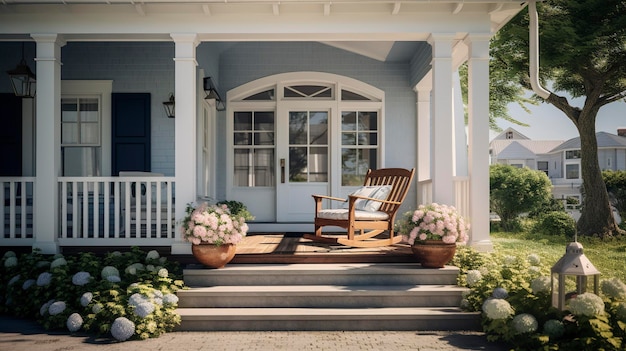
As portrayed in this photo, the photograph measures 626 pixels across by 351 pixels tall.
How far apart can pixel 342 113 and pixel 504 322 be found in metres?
5.13

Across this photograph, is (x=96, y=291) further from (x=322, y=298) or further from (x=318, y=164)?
Answer: (x=318, y=164)

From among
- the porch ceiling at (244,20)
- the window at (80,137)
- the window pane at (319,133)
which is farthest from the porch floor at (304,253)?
the window pane at (319,133)

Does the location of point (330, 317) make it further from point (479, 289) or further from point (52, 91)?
point (52, 91)

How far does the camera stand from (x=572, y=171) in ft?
91.0

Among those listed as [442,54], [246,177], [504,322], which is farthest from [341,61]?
[504,322]

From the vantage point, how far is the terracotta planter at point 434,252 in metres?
5.30

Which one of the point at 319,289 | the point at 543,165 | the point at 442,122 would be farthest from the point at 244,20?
the point at 543,165

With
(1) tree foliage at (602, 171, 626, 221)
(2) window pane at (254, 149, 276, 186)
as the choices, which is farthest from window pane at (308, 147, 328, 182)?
(1) tree foliage at (602, 171, 626, 221)

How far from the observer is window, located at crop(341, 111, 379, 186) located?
28.8ft

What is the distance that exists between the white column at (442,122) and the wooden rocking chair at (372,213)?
43cm

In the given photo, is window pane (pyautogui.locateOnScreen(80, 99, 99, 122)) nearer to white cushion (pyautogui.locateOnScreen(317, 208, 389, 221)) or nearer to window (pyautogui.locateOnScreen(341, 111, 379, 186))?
white cushion (pyautogui.locateOnScreen(317, 208, 389, 221))

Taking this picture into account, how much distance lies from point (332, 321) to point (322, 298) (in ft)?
1.10

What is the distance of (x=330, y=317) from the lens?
4.69m

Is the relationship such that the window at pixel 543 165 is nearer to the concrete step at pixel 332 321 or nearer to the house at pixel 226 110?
the house at pixel 226 110
